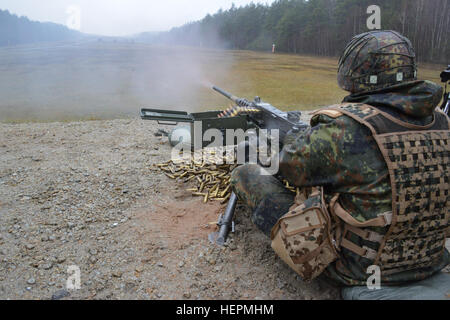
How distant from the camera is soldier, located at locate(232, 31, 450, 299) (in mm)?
2076

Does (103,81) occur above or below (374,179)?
above

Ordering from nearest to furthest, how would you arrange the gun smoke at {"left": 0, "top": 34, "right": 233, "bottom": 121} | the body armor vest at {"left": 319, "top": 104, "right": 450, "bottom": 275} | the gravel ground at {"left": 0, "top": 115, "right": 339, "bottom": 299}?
the body armor vest at {"left": 319, "top": 104, "right": 450, "bottom": 275} → the gravel ground at {"left": 0, "top": 115, "right": 339, "bottom": 299} → the gun smoke at {"left": 0, "top": 34, "right": 233, "bottom": 121}

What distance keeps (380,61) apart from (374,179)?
2.85ft

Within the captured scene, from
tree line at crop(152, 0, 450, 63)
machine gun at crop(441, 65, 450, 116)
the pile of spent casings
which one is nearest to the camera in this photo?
the pile of spent casings

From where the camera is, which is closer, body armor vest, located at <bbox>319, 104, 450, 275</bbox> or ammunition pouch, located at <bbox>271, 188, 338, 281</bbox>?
body armor vest, located at <bbox>319, 104, 450, 275</bbox>

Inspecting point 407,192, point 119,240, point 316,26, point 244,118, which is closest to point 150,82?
point 316,26

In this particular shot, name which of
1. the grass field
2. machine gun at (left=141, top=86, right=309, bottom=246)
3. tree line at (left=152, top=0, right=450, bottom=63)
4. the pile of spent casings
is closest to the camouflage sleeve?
machine gun at (left=141, top=86, right=309, bottom=246)

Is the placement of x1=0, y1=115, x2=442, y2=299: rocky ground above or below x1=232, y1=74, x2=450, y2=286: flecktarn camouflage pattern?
below

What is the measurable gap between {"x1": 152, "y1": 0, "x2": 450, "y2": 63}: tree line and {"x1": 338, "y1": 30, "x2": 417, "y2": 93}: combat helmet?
7.51 m

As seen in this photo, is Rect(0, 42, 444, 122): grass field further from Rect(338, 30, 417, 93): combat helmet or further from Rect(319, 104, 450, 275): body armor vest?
Rect(319, 104, 450, 275): body armor vest

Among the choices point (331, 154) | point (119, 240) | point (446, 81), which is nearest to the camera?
point (331, 154)

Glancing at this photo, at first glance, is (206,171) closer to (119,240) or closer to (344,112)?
(119,240)

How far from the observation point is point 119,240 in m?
3.33
